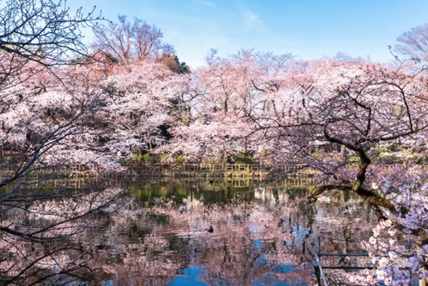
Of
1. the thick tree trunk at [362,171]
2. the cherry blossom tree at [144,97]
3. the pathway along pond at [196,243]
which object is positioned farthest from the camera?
the cherry blossom tree at [144,97]

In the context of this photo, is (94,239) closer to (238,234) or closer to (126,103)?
(238,234)

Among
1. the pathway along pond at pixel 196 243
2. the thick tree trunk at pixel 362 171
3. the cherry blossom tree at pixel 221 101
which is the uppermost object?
the cherry blossom tree at pixel 221 101

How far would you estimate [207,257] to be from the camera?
28.7 feet

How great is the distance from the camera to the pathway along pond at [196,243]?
7574mm

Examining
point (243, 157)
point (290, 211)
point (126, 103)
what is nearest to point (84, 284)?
point (290, 211)

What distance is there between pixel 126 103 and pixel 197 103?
6.71 meters

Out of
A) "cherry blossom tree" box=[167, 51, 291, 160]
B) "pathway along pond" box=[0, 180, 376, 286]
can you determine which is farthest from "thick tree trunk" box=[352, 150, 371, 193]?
"cherry blossom tree" box=[167, 51, 291, 160]

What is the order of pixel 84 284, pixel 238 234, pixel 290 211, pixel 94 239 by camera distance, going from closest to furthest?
pixel 84 284 → pixel 94 239 → pixel 238 234 → pixel 290 211

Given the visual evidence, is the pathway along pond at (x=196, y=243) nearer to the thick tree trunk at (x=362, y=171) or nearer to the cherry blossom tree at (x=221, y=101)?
the thick tree trunk at (x=362, y=171)

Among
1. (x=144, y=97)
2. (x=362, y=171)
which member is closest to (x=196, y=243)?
(x=362, y=171)

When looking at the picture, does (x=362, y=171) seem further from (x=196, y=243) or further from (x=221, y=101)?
(x=221, y=101)

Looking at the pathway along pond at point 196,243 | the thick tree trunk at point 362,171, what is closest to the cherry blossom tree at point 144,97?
the pathway along pond at point 196,243

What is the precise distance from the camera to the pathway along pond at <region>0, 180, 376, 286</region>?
757cm

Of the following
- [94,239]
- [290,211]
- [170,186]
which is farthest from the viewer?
[170,186]
